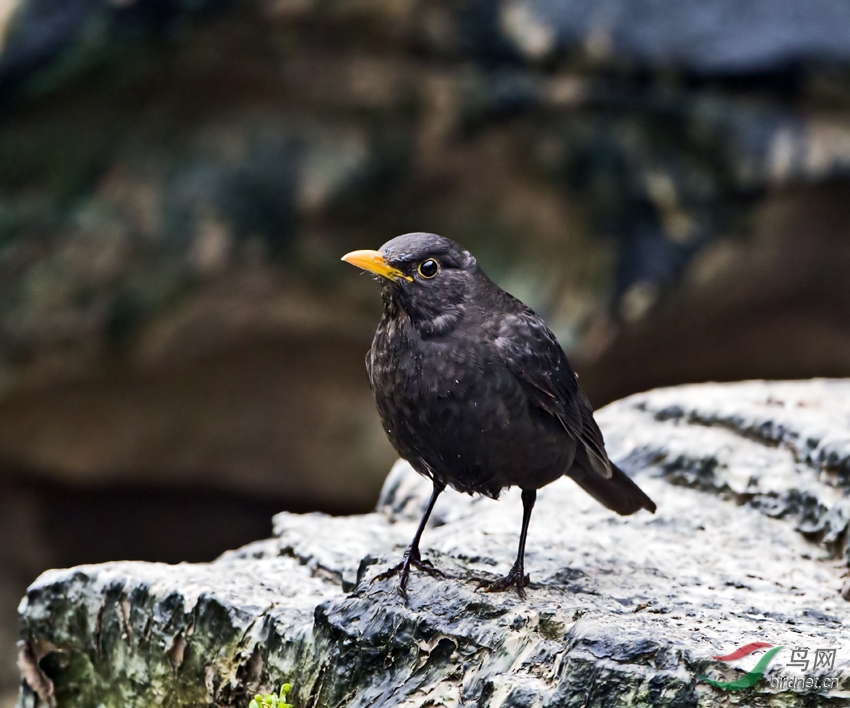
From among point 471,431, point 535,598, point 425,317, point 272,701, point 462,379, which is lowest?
point 272,701

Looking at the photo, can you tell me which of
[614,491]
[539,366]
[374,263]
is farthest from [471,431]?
[614,491]

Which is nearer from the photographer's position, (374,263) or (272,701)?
(272,701)

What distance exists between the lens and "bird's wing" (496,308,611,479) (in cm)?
341

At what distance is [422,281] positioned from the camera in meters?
3.43

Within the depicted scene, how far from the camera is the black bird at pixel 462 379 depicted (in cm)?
330

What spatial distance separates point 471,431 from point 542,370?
1.16 ft

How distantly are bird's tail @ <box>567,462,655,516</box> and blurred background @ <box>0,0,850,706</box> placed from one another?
349 centimetres

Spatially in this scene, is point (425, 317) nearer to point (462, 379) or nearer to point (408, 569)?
point (462, 379)

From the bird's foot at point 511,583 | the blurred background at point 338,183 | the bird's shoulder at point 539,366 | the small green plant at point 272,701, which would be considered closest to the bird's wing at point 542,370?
the bird's shoulder at point 539,366

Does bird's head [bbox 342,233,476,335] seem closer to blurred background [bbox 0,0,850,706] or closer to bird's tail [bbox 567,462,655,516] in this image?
bird's tail [bbox 567,462,655,516]

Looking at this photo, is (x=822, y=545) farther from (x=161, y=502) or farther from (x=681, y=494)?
(x=161, y=502)

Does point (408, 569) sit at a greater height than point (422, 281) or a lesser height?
lesser

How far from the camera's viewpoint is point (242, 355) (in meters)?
8.13

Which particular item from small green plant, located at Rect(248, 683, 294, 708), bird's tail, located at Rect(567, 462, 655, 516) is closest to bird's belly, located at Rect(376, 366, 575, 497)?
bird's tail, located at Rect(567, 462, 655, 516)
